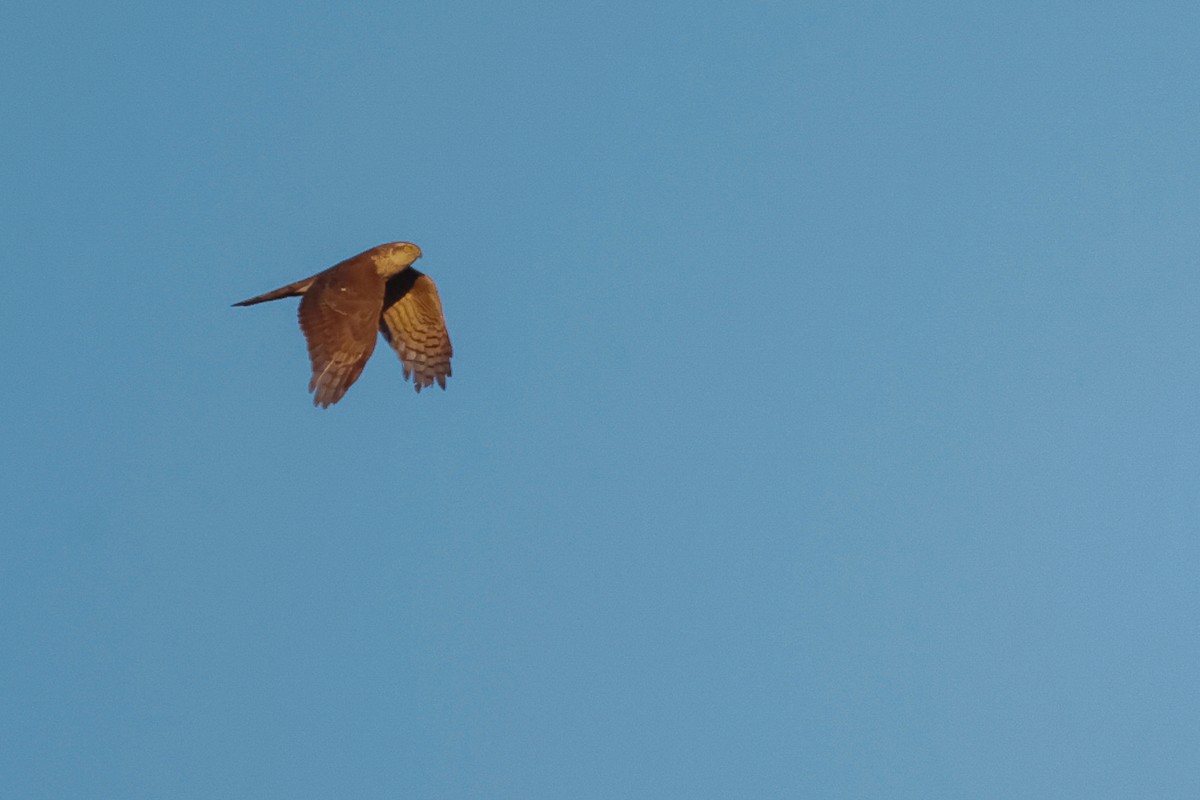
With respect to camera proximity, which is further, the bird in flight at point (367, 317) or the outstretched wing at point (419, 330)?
the outstretched wing at point (419, 330)

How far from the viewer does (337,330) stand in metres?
21.7

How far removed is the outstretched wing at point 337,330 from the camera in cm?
2145

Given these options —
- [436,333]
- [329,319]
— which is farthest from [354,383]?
[436,333]

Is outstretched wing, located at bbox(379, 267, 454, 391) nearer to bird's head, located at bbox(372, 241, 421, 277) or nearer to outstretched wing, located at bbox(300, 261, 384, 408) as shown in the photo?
bird's head, located at bbox(372, 241, 421, 277)

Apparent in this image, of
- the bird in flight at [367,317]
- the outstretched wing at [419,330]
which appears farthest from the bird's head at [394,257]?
the outstretched wing at [419,330]

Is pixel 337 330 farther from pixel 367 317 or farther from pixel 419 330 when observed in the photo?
pixel 419 330

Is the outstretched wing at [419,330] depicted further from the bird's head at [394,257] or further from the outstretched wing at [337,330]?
the outstretched wing at [337,330]

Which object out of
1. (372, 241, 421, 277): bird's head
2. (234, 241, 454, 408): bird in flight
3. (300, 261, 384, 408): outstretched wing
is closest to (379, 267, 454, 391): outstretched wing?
(234, 241, 454, 408): bird in flight

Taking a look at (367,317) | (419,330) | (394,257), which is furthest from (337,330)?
(419,330)

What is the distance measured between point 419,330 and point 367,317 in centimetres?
307

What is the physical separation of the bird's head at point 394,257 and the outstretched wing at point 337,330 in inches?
28.3

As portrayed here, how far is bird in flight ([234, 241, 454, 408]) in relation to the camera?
21500 mm

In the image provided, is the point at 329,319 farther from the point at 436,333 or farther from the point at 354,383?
the point at 436,333

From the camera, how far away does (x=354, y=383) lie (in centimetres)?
2159
